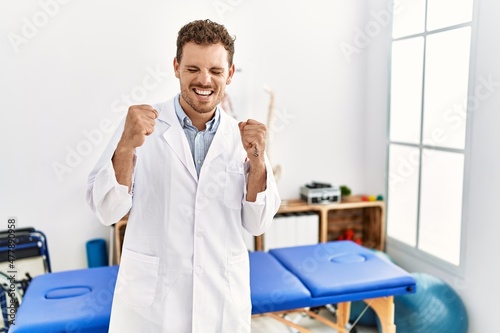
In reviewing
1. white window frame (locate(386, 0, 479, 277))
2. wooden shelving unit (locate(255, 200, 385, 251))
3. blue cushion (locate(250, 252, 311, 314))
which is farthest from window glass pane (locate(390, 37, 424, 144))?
blue cushion (locate(250, 252, 311, 314))

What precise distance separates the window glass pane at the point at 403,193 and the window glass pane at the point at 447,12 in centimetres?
87

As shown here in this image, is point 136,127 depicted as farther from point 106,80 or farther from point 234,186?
point 106,80

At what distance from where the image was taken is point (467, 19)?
2619mm

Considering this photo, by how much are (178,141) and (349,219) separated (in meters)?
2.53

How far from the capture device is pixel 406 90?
3.24m

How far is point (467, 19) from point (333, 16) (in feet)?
3.74

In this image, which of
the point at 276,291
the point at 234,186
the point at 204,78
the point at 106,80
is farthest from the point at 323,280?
the point at 106,80

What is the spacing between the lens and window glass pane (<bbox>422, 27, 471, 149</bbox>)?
105 inches

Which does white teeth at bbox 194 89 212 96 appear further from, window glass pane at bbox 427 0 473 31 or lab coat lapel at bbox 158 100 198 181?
window glass pane at bbox 427 0 473 31

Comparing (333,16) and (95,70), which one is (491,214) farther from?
(95,70)

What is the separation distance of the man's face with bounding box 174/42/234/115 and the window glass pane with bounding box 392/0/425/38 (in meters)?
2.15

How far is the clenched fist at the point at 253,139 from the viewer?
1.42m

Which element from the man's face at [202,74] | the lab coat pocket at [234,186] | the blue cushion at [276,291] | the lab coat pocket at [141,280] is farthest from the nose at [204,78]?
the blue cushion at [276,291]

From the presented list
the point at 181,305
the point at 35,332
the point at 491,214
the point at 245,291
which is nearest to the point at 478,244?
the point at 491,214
